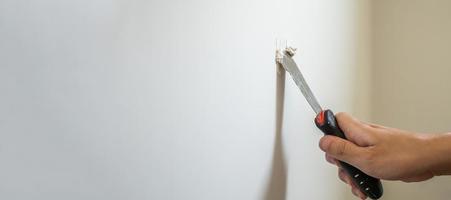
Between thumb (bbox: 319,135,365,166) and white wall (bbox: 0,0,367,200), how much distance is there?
3.6 inches

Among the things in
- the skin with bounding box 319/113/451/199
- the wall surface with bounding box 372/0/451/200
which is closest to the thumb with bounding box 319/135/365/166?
the skin with bounding box 319/113/451/199

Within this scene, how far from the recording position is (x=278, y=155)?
1.83 ft

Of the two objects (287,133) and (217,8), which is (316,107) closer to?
(287,133)

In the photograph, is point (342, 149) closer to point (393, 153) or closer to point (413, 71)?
point (393, 153)

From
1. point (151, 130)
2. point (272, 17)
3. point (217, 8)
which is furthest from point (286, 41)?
point (151, 130)

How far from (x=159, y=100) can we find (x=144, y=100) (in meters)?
0.02

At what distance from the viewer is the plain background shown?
0.24 metres

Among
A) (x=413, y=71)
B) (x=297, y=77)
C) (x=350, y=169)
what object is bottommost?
(x=350, y=169)

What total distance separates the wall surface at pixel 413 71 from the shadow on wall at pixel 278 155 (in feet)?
2.03

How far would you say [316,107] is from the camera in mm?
543

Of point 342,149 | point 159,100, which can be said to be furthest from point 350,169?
point 159,100

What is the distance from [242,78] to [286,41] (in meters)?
0.14

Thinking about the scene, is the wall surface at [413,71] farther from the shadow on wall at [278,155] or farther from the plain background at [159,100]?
the shadow on wall at [278,155]

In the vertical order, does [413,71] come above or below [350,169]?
above
